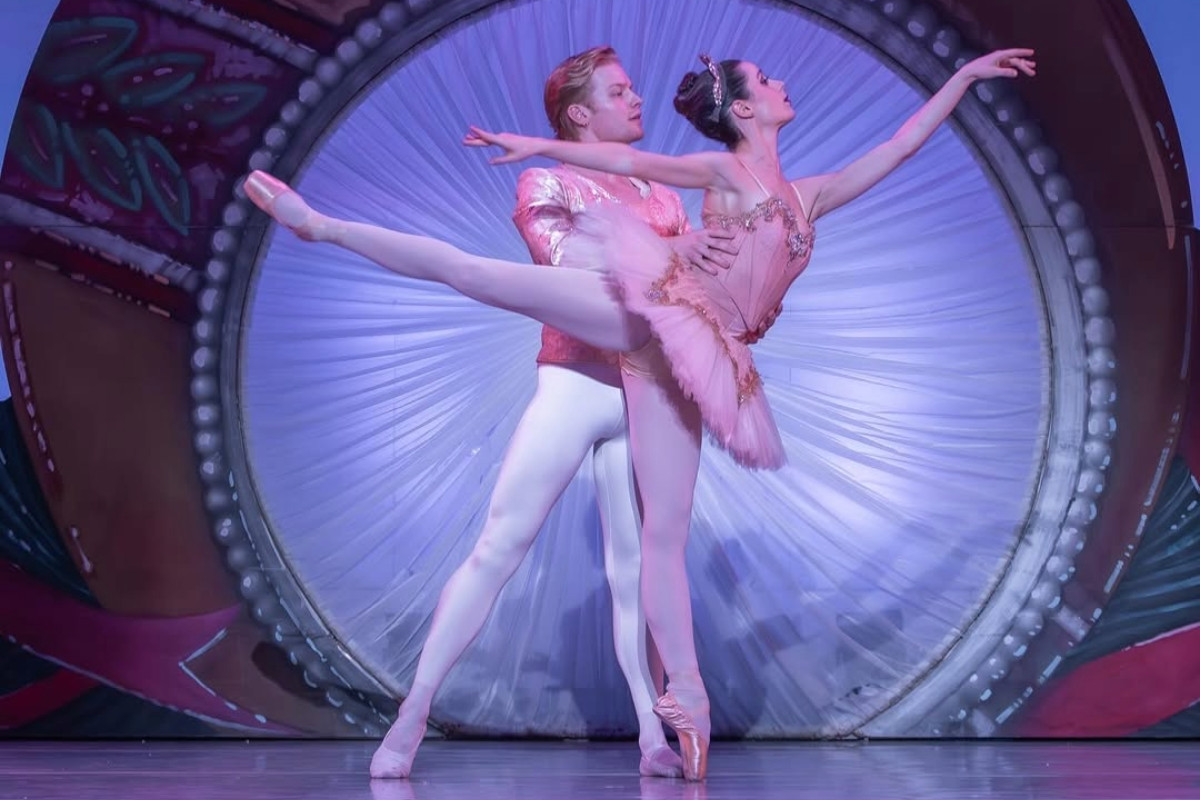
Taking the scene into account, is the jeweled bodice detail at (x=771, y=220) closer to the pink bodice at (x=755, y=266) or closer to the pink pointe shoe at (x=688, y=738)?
the pink bodice at (x=755, y=266)

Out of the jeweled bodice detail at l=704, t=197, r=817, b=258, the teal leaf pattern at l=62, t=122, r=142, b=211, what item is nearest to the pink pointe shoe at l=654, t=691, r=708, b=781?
the jeweled bodice detail at l=704, t=197, r=817, b=258

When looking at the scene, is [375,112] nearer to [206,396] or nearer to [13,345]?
[206,396]

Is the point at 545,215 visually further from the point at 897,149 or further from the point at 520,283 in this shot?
the point at 897,149

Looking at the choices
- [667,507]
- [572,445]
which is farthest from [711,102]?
[667,507]

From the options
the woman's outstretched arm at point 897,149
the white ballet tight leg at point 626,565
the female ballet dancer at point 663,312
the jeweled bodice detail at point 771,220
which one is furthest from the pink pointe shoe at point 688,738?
the woman's outstretched arm at point 897,149

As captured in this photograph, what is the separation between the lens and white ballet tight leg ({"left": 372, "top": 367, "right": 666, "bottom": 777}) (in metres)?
3.01

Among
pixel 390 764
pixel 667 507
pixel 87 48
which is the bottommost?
pixel 390 764

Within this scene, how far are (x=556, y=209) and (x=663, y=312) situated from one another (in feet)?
1.91

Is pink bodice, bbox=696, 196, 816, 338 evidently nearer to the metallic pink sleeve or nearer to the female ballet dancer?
the female ballet dancer

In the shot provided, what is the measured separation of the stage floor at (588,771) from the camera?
2457 millimetres

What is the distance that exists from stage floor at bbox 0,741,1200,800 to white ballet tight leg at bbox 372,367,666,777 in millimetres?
133

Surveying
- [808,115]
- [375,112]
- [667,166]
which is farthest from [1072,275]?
[375,112]

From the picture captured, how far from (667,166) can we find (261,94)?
167 centimetres

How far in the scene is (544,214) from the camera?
3.33m
